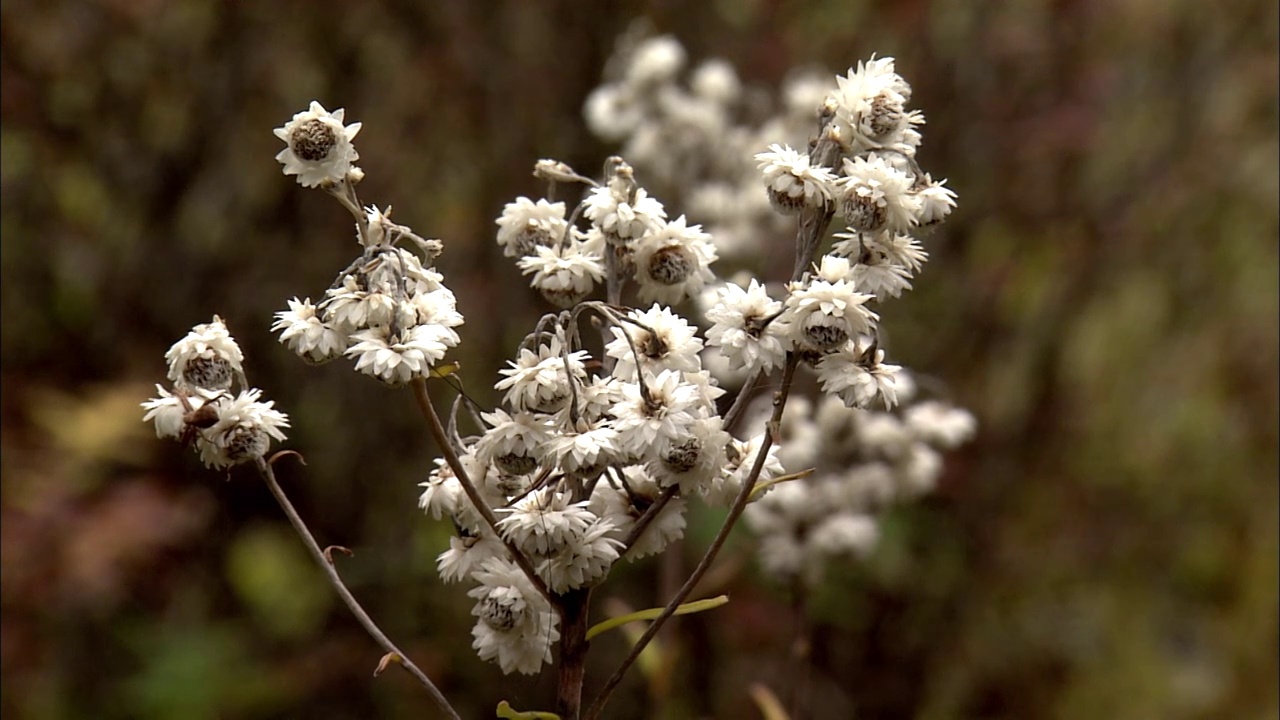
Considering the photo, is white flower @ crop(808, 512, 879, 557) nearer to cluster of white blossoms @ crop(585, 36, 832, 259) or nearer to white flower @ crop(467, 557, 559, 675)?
cluster of white blossoms @ crop(585, 36, 832, 259)

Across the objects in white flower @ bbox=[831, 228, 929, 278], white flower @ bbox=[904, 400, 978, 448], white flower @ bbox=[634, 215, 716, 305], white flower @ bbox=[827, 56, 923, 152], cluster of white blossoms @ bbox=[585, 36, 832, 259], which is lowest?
white flower @ bbox=[831, 228, 929, 278]

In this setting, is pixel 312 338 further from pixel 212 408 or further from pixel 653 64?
pixel 653 64

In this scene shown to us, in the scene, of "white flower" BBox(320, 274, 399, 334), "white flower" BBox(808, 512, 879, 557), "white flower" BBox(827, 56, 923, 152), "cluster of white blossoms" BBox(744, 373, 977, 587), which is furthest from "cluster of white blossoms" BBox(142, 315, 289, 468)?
"white flower" BBox(808, 512, 879, 557)

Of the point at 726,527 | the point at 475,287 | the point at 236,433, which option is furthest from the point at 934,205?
the point at 475,287

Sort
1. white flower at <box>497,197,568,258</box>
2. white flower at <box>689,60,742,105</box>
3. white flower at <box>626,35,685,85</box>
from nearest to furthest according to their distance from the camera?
white flower at <box>497,197,568,258</box> < white flower at <box>626,35,685,85</box> < white flower at <box>689,60,742,105</box>

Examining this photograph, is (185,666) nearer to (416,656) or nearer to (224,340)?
(416,656)

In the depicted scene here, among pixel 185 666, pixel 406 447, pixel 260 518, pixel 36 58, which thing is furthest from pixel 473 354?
pixel 36 58
